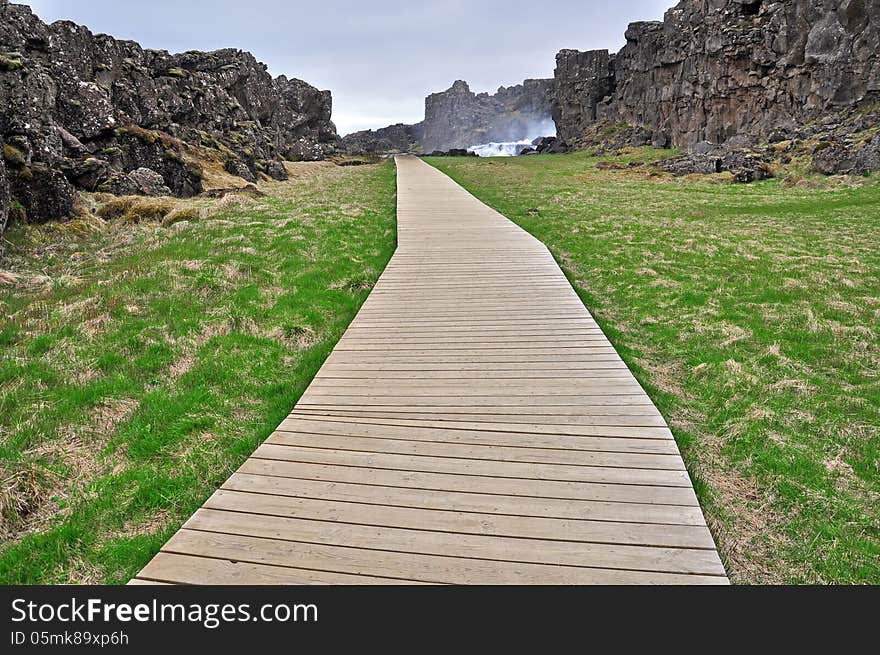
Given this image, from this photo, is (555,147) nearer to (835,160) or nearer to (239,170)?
(835,160)

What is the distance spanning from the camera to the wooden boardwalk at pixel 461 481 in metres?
3.29

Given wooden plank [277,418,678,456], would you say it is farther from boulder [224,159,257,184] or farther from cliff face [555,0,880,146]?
cliff face [555,0,880,146]

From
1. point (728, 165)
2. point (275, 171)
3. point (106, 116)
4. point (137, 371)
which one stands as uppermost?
point (106, 116)

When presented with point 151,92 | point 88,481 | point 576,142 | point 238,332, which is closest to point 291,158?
point 151,92

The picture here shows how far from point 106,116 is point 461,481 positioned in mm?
24645

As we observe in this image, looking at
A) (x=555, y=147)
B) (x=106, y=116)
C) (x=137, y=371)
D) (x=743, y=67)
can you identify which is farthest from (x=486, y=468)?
(x=555, y=147)

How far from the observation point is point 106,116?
21531mm

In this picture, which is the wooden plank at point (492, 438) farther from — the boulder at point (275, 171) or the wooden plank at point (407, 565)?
the boulder at point (275, 171)

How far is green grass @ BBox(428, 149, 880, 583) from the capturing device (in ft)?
13.5

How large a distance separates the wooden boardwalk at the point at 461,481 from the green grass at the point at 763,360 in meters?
0.70

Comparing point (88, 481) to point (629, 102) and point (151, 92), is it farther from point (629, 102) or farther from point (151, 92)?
point (629, 102)

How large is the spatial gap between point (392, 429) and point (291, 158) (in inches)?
2317

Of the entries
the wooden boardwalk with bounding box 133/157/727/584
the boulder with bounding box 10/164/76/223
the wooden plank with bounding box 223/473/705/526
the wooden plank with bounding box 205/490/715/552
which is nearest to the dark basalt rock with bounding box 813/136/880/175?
the wooden boardwalk with bounding box 133/157/727/584
